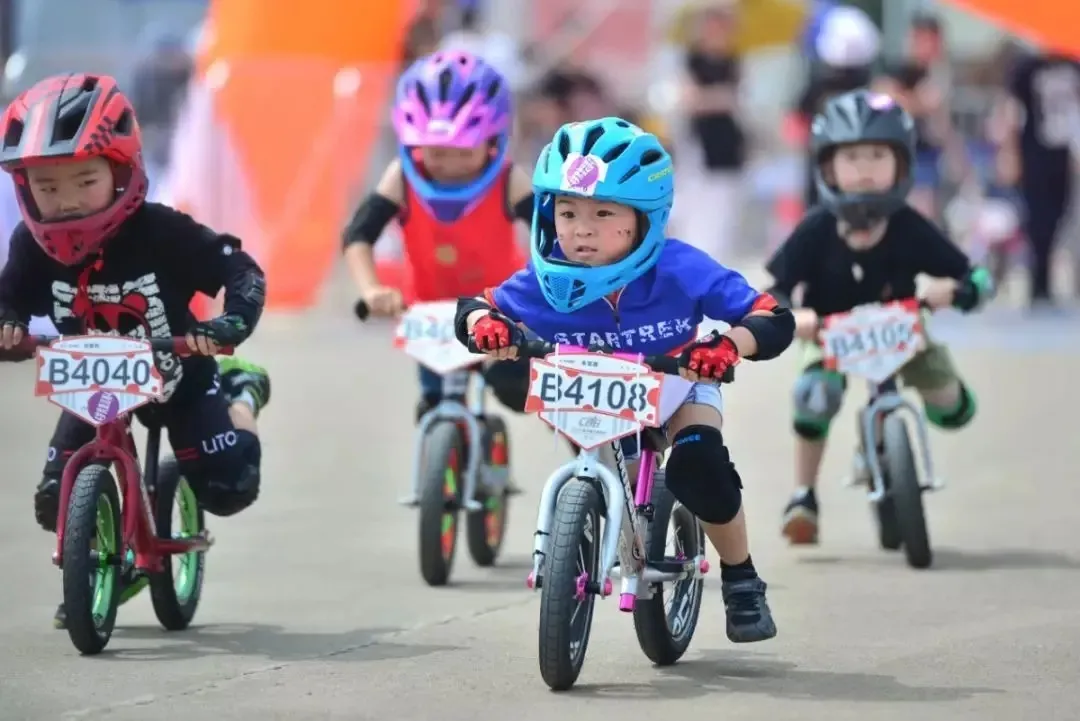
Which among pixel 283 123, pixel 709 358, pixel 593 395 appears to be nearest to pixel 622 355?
pixel 593 395

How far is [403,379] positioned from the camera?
17.2m

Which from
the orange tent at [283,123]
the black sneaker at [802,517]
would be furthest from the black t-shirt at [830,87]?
the black sneaker at [802,517]

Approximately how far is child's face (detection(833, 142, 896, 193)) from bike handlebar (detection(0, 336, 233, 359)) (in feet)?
10.8

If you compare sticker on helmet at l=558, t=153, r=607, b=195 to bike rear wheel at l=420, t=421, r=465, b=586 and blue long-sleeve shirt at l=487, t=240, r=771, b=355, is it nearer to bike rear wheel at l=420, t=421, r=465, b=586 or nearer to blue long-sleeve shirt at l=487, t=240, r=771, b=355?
blue long-sleeve shirt at l=487, t=240, r=771, b=355

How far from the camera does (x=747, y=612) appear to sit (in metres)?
7.59

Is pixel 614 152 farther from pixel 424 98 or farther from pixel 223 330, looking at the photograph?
pixel 424 98

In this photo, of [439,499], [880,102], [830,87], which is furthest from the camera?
[830,87]

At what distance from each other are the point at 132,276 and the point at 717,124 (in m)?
13.8

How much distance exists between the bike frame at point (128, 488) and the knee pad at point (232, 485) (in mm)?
189

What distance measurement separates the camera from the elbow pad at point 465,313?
7.50 m

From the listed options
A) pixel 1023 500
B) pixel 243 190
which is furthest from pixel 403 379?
pixel 1023 500

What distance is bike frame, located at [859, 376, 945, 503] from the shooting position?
9953 mm

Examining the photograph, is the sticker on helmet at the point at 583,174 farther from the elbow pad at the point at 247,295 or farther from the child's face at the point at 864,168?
the child's face at the point at 864,168

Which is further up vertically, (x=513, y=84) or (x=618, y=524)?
(x=513, y=84)
